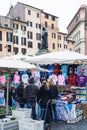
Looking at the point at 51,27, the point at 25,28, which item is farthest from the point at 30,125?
the point at 51,27

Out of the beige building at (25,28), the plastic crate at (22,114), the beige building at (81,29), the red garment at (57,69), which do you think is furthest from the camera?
the beige building at (81,29)

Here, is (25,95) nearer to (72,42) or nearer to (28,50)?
(28,50)

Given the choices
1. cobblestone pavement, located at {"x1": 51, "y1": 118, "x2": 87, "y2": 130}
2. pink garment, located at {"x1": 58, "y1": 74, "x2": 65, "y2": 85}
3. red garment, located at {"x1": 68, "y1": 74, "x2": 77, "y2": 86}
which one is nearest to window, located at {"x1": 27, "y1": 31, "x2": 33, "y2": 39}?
pink garment, located at {"x1": 58, "y1": 74, "x2": 65, "y2": 85}

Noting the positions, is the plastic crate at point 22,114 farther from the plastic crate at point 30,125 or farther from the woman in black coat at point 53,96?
the woman in black coat at point 53,96

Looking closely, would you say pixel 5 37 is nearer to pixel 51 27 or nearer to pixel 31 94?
pixel 51 27

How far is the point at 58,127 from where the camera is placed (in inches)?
430

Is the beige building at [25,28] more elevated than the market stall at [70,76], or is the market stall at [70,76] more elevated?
the beige building at [25,28]

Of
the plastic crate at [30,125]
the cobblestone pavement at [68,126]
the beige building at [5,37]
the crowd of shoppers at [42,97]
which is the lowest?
the cobblestone pavement at [68,126]

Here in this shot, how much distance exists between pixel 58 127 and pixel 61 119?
1.40 meters

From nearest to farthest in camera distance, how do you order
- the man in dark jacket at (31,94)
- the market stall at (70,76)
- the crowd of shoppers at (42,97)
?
the crowd of shoppers at (42,97)
the man in dark jacket at (31,94)
the market stall at (70,76)

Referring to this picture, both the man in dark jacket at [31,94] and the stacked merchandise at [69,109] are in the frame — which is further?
the stacked merchandise at [69,109]

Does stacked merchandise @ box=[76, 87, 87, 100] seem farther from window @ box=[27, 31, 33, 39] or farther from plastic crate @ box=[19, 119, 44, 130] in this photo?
window @ box=[27, 31, 33, 39]

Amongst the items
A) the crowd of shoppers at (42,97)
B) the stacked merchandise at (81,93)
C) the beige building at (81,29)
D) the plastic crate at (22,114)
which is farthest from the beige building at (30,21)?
the plastic crate at (22,114)

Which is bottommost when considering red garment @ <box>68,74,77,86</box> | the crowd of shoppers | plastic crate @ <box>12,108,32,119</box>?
plastic crate @ <box>12,108,32,119</box>
